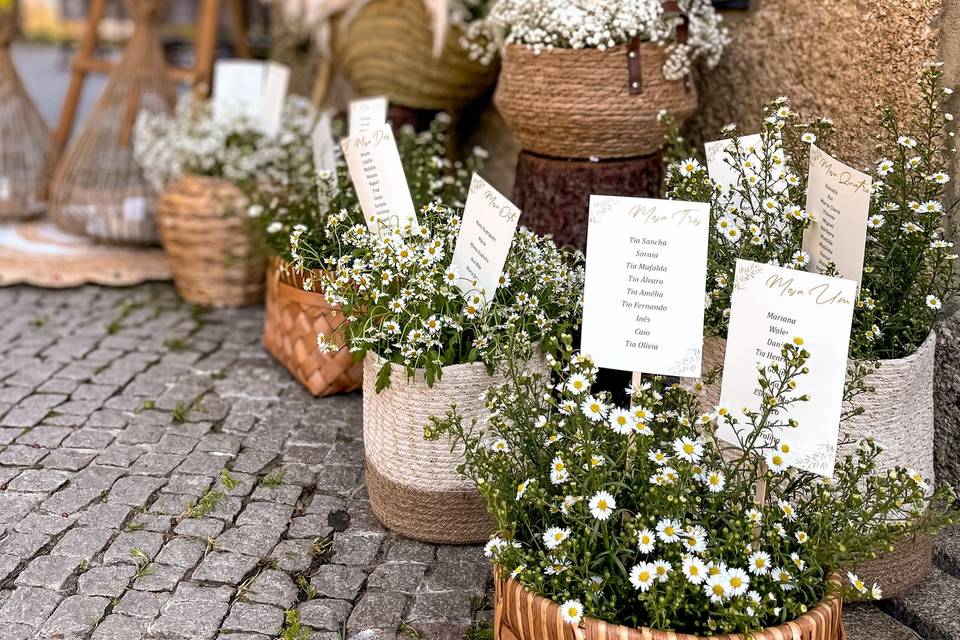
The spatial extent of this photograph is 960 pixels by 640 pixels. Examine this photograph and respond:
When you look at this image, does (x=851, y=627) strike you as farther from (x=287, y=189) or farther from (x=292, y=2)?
(x=292, y=2)

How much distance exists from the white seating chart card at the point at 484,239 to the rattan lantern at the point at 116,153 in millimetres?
2675

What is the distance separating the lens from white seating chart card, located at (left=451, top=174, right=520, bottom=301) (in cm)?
Answer: 226

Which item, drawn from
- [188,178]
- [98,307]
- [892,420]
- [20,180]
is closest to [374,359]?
[892,420]

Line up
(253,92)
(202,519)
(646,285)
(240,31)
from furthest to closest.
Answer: (240,31) → (253,92) → (202,519) → (646,285)

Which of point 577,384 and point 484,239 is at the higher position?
point 484,239

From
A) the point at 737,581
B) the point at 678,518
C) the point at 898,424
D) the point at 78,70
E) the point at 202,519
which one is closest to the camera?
the point at 737,581

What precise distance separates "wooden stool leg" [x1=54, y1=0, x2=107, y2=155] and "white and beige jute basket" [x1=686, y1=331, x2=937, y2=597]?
4043 mm

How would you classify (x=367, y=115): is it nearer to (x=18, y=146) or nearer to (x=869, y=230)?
(x=869, y=230)

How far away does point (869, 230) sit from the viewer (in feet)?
7.44

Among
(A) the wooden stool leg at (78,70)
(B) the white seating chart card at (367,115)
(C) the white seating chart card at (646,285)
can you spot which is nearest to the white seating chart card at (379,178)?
(B) the white seating chart card at (367,115)

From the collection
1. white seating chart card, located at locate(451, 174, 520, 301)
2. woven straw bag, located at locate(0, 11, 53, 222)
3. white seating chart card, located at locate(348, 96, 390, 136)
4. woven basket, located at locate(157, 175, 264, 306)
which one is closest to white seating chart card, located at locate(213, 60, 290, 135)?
woven basket, located at locate(157, 175, 264, 306)

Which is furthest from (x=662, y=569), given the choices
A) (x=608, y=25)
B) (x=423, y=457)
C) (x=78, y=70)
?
(x=78, y=70)

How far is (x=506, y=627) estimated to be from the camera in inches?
73.9

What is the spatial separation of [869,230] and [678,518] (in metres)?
0.93
